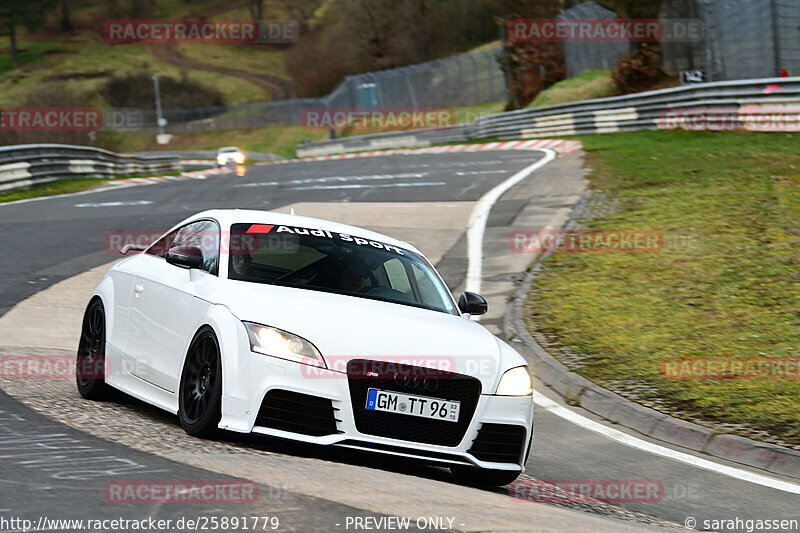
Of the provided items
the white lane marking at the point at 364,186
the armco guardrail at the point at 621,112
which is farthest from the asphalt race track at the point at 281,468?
the armco guardrail at the point at 621,112

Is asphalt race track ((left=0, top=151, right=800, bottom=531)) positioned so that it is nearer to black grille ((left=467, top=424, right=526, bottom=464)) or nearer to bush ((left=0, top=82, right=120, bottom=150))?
black grille ((left=467, top=424, right=526, bottom=464))

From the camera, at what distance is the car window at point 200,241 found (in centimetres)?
701

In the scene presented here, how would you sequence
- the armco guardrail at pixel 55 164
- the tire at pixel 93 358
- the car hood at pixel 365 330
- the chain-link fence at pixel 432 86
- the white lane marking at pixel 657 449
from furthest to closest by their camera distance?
the chain-link fence at pixel 432 86 < the armco guardrail at pixel 55 164 < the tire at pixel 93 358 < the white lane marking at pixel 657 449 < the car hood at pixel 365 330

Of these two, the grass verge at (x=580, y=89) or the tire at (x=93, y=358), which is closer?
the tire at (x=93, y=358)

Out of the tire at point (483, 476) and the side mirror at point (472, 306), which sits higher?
the side mirror at point (472, 306)

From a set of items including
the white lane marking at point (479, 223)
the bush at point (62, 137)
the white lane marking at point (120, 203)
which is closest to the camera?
the white lane marking at point (479, 223)

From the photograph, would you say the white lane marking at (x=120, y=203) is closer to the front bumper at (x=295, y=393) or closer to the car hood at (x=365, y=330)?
the car hood at (x=365, y=330)

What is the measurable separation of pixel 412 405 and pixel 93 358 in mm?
2924

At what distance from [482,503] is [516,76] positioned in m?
47.9

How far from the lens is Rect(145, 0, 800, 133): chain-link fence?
27.9m

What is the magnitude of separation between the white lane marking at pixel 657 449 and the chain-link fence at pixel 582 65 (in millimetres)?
20884

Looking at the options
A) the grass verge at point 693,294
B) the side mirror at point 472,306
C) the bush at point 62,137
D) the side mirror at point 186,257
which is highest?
the bush at point 62,137

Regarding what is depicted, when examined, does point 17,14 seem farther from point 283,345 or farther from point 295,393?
point 295,393

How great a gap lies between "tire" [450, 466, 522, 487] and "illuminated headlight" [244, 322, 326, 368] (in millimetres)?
1142
